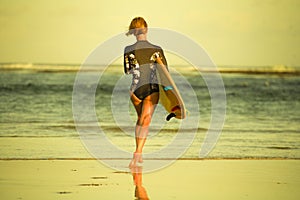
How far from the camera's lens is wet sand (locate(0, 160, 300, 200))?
718cm

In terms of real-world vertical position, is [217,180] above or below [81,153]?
below

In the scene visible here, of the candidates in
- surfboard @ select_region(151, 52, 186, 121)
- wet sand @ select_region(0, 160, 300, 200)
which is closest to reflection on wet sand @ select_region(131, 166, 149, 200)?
wet sand @ select_region(0, 160, 300, 200)

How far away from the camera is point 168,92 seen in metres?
9.01

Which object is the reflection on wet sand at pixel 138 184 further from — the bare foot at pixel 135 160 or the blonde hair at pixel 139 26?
the blonde hair at pixel 139 26

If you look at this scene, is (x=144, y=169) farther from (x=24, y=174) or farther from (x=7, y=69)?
(x=7, y=69)

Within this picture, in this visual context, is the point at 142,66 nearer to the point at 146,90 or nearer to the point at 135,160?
the point at 146,90

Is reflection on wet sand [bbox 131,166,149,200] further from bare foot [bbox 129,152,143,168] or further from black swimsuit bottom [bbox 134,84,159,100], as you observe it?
black swimsuit bottom [bbox 134,84,159,100]

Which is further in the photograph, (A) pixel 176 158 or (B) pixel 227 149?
(B) pixel 227 149

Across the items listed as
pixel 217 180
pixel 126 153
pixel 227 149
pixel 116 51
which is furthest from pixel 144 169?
pixel 116 51

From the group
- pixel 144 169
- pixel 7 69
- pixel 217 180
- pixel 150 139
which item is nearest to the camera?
pixel 217 180

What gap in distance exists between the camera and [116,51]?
43.5 ft

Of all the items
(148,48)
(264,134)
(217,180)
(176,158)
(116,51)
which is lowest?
(217,180)

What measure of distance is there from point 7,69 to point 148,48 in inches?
2509

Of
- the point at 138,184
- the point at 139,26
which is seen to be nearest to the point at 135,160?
the point at 138,184
